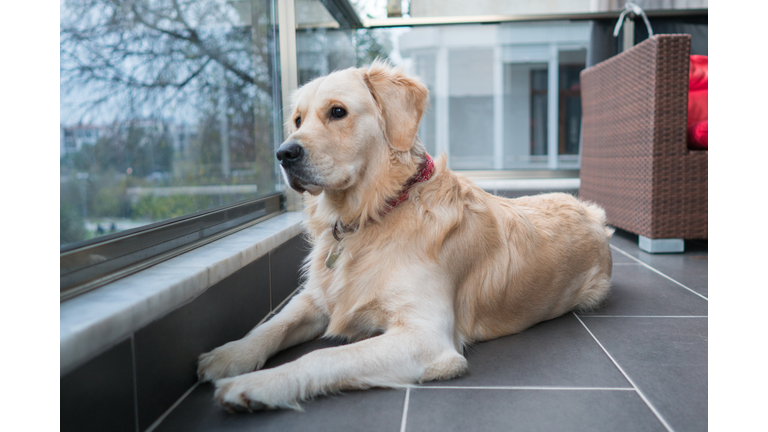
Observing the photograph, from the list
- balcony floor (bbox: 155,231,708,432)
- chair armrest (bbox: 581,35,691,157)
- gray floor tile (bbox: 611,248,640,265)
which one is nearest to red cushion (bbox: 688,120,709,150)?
chair armrest (bbox: 581,35,691,157)

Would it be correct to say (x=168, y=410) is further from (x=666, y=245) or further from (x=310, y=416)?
(x=666, y=245)

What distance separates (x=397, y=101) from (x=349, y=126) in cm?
22

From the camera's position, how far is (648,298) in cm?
219

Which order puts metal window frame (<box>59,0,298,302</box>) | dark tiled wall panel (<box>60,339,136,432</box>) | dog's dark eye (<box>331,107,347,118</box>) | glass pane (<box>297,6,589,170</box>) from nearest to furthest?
dark tiled wall panel (<box>60,339,136,432</box>), metal window frame (<box>59,0,298,302</box>), dog's dark eye (<box>331,107,347,118</box>), glass pane (<box>297,6,589,170</box>)

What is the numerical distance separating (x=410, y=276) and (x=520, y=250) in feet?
1.68

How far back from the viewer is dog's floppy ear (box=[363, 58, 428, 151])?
1661 millimetres

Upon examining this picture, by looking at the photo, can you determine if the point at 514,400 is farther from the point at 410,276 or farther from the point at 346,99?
the point at 346,99

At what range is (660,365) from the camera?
1489 mm

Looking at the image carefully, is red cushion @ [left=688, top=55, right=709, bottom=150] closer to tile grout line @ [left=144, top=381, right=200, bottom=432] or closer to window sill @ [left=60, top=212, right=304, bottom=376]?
window sill @ [left=60, top=212, right=304, bottom=376]

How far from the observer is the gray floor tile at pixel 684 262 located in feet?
7.95

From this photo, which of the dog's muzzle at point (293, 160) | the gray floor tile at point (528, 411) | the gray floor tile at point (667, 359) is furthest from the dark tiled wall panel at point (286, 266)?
the gray floor tile at point (667, 359)

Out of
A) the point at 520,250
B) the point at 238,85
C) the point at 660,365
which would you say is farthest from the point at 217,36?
the point at 660,365

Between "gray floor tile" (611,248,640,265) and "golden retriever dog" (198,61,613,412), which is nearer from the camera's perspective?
"golden retriever dog" (198,61,613,412)

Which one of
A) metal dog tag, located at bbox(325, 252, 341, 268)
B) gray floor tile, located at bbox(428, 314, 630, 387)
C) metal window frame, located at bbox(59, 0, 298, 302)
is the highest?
metal window frame, located at bbox(59, 0, 298, 302)
